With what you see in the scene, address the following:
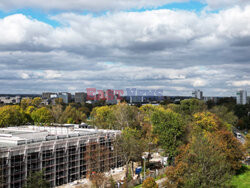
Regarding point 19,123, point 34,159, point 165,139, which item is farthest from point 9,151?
→ point 19,123

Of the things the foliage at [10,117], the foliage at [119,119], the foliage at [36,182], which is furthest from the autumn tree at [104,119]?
the foliage at [36,182]

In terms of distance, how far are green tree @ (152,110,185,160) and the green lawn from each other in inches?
407

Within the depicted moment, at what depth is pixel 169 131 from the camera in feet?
155

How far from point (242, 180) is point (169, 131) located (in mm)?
13858

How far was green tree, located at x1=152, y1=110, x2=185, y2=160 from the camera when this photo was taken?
1832 inches

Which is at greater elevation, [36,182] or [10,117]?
[10,117]

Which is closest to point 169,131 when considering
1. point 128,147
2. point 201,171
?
point 128,147

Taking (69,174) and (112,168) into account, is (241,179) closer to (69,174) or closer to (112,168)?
(112,168)

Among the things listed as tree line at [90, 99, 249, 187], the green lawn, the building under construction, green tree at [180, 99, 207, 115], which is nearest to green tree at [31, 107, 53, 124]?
tree line at [90, 99, 249, 187]

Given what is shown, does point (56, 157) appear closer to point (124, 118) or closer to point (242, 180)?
point (242, 180)

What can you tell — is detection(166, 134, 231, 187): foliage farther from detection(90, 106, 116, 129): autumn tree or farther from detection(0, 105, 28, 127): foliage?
detection(0, 105, 28, 127): foliage

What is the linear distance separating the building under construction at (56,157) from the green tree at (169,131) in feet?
26.6

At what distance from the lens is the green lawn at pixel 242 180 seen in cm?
3912

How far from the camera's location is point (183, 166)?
3112 cm
